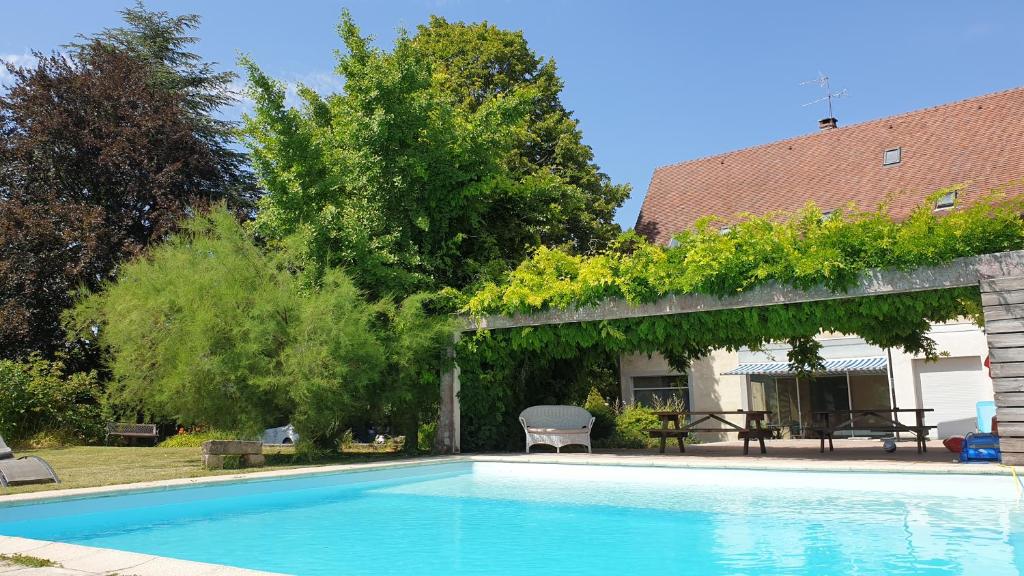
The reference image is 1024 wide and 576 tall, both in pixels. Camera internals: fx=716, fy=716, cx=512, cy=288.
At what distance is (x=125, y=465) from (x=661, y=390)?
648 inches

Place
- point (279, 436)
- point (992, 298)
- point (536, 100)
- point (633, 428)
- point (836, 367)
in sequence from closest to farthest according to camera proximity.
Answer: point (992, 298), point (633, 428), point (836, 367), point (279, 436), point (536, 100)

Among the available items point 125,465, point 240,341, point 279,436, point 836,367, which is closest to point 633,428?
point 836,367

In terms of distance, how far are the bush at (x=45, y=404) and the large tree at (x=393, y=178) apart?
8875 millimetres

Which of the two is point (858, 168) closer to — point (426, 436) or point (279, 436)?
point (426, 436)

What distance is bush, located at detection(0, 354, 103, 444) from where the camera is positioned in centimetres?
1761

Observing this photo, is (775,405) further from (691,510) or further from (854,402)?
(691,510)

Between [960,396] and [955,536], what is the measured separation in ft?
50.2

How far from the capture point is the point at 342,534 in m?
7.04

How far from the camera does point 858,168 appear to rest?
20109 mm

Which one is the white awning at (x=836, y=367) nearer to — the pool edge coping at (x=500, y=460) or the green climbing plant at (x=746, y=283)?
the green climbing plant at (x=746, y=283)

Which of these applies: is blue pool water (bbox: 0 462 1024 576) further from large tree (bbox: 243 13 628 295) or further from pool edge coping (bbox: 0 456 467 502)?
large tree (bbox: 243 13 628 295)

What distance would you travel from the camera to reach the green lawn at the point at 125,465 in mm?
9444

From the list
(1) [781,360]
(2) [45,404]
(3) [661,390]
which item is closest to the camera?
(2) [45,404]

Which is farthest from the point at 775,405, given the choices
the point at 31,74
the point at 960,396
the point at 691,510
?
the point at 31,74
